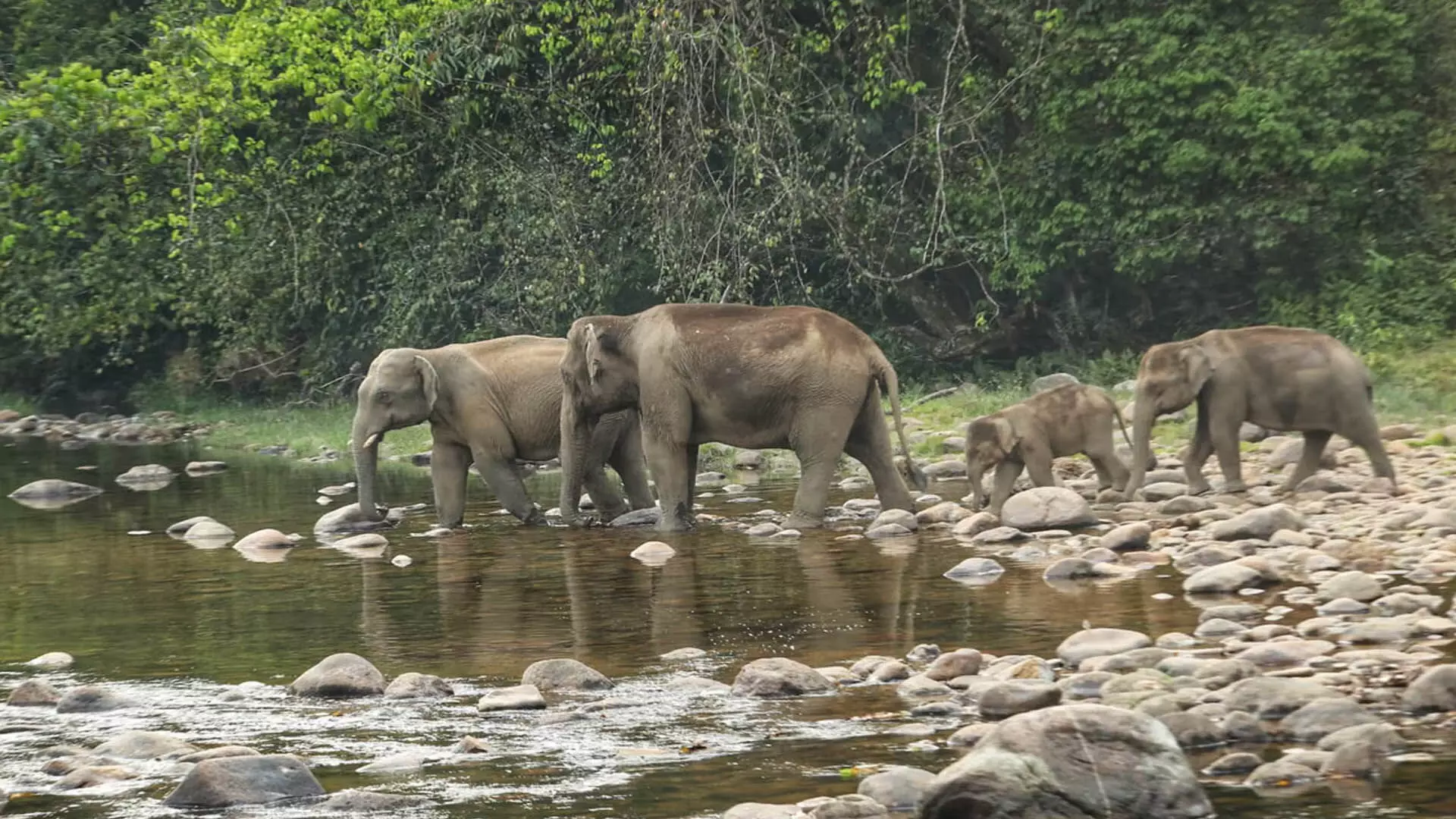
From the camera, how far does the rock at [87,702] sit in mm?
8250

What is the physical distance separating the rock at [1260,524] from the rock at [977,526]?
1.92 meters

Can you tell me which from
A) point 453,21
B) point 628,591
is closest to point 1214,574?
point 628,591

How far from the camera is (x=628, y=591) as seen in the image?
11.5m

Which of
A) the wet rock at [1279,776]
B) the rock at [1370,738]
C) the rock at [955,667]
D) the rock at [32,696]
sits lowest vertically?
the rock at [32,696]

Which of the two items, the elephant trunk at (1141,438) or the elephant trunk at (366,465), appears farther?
the elephant trunk at (366,465)

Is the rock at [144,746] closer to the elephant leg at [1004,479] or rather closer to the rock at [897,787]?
the rock at [897,787]

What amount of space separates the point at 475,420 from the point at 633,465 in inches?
53.1

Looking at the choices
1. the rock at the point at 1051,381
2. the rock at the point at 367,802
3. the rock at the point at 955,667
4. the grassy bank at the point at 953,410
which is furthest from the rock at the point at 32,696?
the rock at the point at 1051,381

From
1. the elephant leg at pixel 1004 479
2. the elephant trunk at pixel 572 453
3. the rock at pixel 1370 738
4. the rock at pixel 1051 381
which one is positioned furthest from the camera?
the rock at pixel 1051 381

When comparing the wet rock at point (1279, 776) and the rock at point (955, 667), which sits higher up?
the wet rock at point (1279, 776)

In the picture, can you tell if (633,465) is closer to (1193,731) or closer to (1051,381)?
(1051,381)

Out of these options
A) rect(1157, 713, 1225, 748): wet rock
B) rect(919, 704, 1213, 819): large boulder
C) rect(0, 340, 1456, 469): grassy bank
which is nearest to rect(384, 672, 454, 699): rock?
rect(919, 704, 1213, 819): large boulder

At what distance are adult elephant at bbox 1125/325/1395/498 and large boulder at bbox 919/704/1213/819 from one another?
830 centimetres

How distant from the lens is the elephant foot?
14.2 m
